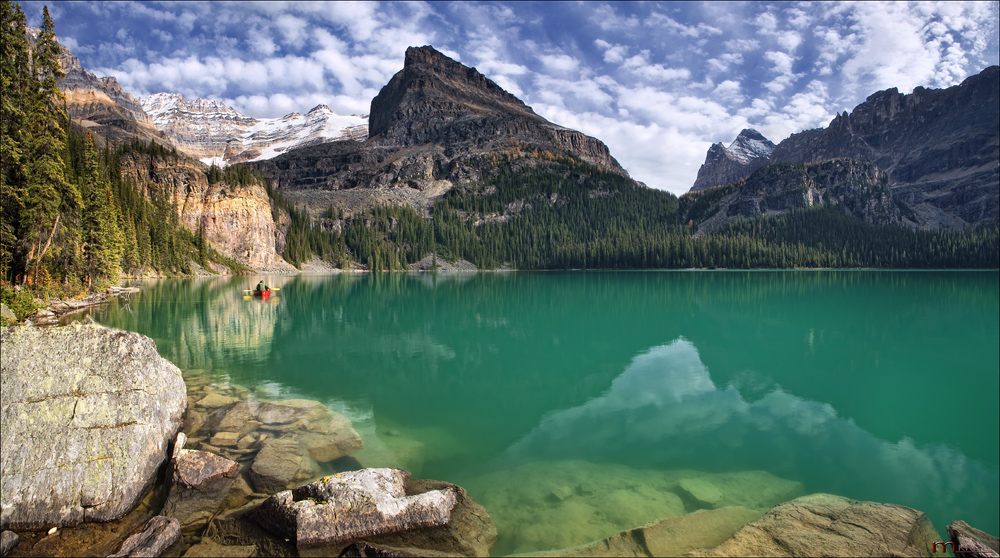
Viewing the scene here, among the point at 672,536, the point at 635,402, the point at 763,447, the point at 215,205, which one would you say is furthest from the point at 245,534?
the point at 215,205

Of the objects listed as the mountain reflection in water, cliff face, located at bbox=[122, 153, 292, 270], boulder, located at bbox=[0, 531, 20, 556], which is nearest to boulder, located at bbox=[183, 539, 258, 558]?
boulder, located at bbox=[0, 531, 20, 556]

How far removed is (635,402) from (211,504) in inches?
431

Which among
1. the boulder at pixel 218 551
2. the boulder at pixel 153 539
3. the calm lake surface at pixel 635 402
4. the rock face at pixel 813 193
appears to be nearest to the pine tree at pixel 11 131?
the calm lake surface at pixel 635 402

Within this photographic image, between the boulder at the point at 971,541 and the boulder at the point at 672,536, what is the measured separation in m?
2.37

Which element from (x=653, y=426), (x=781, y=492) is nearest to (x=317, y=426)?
(x=653, y=426)

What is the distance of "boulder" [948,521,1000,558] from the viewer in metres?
6.07

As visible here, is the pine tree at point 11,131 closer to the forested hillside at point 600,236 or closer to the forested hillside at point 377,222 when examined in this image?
the forested hillside at point 377,222

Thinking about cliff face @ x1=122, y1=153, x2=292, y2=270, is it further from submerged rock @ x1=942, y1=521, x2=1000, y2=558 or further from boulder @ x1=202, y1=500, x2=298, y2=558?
submerged rock @ x1=942, y1=521, x2=1000, y2=558

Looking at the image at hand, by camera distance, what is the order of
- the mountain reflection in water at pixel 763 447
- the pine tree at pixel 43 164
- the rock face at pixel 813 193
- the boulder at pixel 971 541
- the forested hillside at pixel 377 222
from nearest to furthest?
the boulder at pixel 971 541 < the mountain reflection in water at pixel 763 447 < the pine tree at pixel 43 164 < the forested hillside at pixel 377 222 < the rock face at pixel 813 193

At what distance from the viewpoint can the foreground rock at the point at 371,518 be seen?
251 inches

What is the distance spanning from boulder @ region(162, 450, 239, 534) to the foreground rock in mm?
1110

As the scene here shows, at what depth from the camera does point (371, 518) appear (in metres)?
6.63

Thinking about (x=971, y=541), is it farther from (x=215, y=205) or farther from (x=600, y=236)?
(x=600, y=236)

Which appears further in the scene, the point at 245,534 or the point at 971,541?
the point at 245,534
